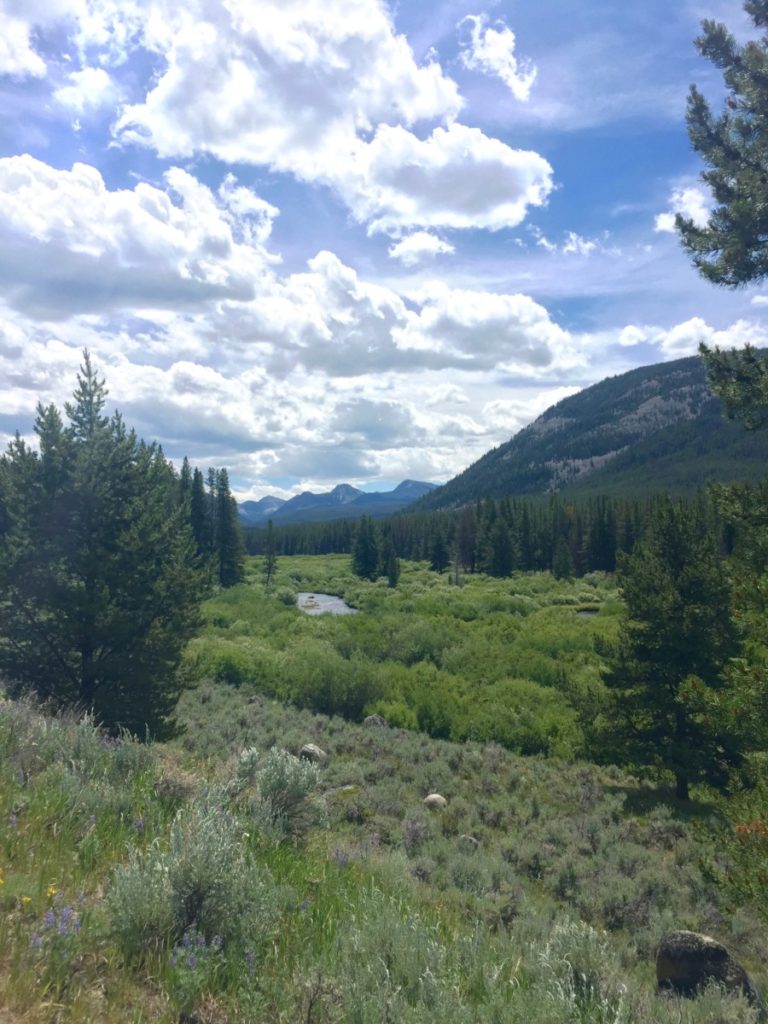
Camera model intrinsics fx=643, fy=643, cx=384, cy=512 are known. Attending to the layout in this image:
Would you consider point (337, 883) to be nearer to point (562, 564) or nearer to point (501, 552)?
point (562, 564)

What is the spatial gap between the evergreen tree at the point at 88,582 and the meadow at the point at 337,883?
1.90 metres

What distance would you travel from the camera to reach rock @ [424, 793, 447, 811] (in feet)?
42.6

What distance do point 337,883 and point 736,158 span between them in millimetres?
9756

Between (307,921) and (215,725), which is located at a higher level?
(307,921)

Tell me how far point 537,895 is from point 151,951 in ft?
25.6

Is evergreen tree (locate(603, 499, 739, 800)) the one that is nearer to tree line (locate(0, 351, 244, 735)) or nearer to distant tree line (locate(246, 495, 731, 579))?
tree line (locate(0, 351, 244, 735))

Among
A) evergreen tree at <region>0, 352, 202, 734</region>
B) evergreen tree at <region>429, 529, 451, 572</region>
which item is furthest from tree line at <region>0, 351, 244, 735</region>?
evergreen tree at <region>429, 529, 451, 572</region>

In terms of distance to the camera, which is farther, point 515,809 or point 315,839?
point 515,809

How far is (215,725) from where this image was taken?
17.6m

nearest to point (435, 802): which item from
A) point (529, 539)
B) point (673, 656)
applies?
point (673, 656)

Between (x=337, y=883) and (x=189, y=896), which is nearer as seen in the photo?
(x=189, y=896)

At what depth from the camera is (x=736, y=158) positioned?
28.1 feet

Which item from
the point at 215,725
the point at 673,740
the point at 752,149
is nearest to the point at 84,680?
the point at 215,725

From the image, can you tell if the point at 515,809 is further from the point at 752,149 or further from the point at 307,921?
the point at 752,149
